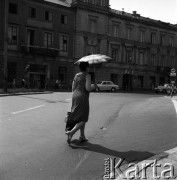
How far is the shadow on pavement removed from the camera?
18.6 feet

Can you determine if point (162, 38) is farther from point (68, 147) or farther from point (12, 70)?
point (68, 147)

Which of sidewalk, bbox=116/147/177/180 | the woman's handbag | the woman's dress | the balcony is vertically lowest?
sidewalk, bbox=116/147/177/180

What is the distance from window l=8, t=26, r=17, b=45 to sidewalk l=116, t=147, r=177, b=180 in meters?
33.4

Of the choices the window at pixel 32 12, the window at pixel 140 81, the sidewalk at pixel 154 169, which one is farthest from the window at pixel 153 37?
the sidewalk at pixel 154 169

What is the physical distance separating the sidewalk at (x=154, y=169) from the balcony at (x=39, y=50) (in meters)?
33.5

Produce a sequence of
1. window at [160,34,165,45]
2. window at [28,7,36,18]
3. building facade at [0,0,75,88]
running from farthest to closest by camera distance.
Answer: window at [160,34,165,45]
window at [28,7,36,18]
building facade at [0,0,75,88]

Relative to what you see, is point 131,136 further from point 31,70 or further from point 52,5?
point 52,5

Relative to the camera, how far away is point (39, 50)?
1501 inches

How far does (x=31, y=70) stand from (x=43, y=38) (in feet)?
15.5

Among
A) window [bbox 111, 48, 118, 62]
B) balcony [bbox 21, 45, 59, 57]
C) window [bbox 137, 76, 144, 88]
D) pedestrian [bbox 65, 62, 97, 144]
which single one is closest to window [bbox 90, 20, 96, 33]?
window [bbox 111, 48, 118, 62]

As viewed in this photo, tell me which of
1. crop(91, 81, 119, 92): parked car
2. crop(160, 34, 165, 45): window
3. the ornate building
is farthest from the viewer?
crop(160, 34, 165, 45): window

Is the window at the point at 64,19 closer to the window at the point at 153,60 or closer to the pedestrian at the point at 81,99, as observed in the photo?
the window at the point at 153,60

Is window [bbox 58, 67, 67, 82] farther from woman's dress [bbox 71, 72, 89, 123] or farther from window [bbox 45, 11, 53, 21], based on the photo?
woman's dress [bbox 71, 72, 89, 123]

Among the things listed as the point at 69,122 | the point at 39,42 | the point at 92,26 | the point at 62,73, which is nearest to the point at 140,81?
the point at 92,26
